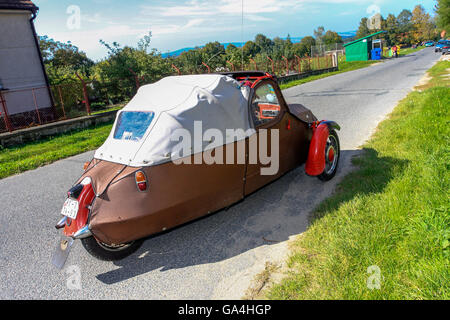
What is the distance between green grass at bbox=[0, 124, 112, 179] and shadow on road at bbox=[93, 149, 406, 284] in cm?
537

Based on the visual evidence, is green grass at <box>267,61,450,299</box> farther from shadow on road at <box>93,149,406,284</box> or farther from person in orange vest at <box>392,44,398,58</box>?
person in orange vest at <box>392,44,398,58</box>

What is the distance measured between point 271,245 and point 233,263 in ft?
1.77

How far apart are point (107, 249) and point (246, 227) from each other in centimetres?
168

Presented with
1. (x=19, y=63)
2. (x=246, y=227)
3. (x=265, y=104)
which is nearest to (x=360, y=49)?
(x=19, y=63)

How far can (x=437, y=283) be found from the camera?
8.18ft

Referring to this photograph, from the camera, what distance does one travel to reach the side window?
439 centimetres

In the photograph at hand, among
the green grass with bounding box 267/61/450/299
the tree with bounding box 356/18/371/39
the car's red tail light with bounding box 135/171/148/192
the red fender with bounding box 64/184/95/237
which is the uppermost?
the tree with bounding box 356/18/371/39

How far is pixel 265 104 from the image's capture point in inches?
190

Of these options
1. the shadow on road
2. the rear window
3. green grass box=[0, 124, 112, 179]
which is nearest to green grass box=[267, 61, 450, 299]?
the shadow on road

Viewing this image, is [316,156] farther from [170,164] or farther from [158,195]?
[158,195]

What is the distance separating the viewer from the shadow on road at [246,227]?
3441mm

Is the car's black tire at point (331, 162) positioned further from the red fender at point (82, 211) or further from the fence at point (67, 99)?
the fence at point (67, 99)
